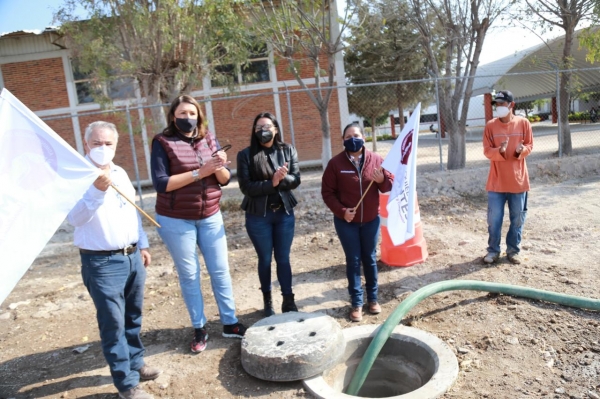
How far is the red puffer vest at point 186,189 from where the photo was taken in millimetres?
3498

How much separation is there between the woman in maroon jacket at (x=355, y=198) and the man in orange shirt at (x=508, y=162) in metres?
1.60

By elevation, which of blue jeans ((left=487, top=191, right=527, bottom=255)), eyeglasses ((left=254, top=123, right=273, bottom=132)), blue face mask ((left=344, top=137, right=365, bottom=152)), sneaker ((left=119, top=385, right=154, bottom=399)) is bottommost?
sneaker ((left=119, top=385, right=154, bottom=399))

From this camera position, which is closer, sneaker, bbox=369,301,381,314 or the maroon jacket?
the maroon jacket

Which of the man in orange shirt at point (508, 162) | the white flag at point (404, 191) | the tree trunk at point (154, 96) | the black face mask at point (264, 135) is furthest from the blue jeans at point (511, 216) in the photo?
the tree trunk at point (154, 96)

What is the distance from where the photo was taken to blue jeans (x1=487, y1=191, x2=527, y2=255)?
5066mm

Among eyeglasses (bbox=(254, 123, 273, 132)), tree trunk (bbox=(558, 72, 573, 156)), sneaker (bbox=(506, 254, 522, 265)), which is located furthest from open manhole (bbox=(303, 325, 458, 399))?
tree trunk (bbox=(558, 72, 573, 156))

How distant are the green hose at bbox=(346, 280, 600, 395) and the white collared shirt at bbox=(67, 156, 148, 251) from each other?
1935 mm

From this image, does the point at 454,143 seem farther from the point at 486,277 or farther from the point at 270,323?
the point at 270,323

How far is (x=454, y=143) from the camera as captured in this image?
10984 mm

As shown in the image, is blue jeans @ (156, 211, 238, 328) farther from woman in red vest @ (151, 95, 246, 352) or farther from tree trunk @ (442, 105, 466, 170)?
tree trunk @ (442, 105, 466, 170)

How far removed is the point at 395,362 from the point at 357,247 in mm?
1024

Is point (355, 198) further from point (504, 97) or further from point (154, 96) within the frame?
point (154, 96)

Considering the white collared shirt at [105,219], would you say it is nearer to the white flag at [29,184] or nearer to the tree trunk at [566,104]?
the white flag at [29,184]

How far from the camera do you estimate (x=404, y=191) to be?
405 centimetres
